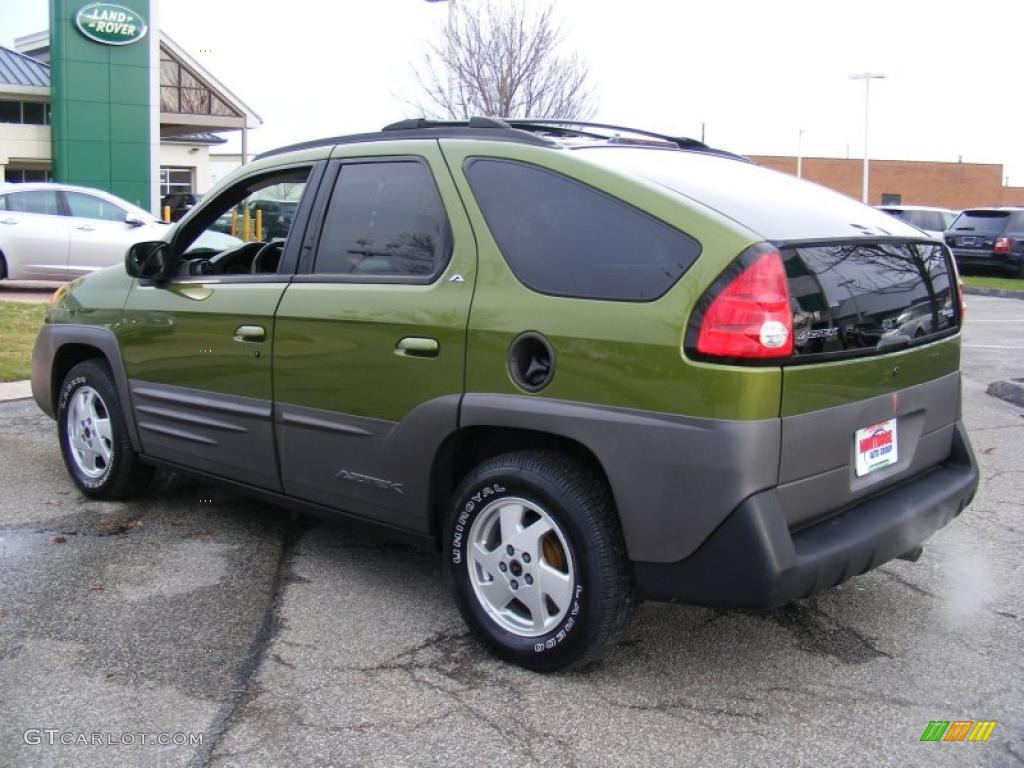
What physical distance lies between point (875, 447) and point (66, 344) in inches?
165

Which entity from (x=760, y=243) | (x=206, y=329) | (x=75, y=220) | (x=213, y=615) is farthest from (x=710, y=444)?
(x=75, y=220)

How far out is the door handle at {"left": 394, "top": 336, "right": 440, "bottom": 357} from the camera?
149 inches

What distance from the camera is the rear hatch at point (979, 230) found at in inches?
944

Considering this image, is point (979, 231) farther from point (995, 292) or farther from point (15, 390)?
point (15, 390)

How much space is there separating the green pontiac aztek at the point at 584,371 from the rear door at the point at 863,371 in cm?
1

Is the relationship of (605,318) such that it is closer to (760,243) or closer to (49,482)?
(760,243)

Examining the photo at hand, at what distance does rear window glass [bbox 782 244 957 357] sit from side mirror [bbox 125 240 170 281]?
3.10 m

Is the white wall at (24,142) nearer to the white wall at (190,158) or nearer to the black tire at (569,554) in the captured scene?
the white wall at (190,158)

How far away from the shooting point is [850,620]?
13.6 feet

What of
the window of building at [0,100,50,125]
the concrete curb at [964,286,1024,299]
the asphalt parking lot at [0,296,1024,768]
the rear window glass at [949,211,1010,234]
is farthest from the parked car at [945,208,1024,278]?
the window of building at [0,100,50,125]

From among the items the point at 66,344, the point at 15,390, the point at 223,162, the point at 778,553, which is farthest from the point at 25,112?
the point at 778,553

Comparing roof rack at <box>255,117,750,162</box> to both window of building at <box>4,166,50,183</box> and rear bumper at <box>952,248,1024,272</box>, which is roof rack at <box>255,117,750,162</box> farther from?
window of building at <box>4,166,50,183</box>

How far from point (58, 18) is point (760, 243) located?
3272cm

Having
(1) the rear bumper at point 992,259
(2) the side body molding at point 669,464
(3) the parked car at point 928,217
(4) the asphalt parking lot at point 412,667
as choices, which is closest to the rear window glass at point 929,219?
(3) the parked car at point 928,217
